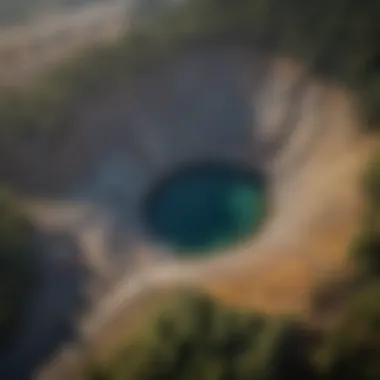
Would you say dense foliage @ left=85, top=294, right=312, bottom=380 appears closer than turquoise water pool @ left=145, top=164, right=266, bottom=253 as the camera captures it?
Yes

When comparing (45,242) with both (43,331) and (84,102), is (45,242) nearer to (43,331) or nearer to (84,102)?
(43,331)

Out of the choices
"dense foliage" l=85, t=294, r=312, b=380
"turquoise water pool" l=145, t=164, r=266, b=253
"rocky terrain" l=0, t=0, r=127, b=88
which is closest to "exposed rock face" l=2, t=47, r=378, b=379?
"turquoise water pool" l=145, t=164, r=266, b=253

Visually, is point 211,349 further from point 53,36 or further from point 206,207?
point 53,36

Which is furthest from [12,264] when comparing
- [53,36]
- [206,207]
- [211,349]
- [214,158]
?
[214,158]

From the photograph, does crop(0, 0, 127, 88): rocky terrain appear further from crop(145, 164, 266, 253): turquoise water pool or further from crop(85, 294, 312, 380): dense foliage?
crop(85, 294, 312, 380): dense foliage

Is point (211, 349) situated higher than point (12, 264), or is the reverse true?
point (12, 264)

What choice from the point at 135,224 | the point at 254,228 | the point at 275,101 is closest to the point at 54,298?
the point at 135,224

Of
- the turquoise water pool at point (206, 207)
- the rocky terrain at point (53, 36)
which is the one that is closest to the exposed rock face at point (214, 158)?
the turquoise water pool at point (206, 207)
